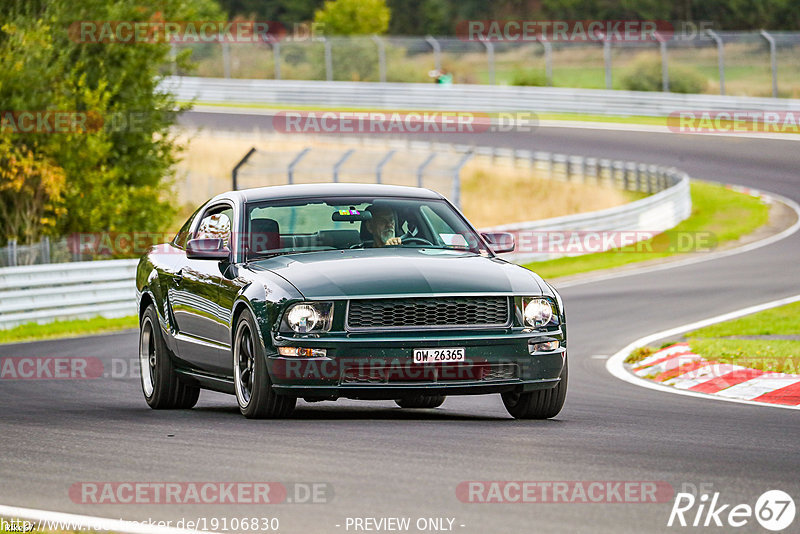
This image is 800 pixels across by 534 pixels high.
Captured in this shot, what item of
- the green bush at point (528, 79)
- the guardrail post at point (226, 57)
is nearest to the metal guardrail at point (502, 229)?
the green bush at point (528, 79)

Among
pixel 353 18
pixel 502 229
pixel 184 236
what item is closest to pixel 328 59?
pixel 353 18

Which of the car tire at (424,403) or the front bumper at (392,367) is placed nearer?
the front bumper at (392,367)

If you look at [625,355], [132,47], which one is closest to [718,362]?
[625,355]

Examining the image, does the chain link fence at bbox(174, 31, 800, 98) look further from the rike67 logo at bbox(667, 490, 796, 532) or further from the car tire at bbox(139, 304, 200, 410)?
the rike67 logo at bbox(667, 490, 796, 532)

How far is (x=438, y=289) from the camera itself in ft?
28.8

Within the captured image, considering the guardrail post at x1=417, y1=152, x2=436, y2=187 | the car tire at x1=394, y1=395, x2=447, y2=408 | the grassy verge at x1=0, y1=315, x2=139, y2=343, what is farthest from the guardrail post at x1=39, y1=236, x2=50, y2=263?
the car tire at x1=394, y1=395, x2=447, y2=408

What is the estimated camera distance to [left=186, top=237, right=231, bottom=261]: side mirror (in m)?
9.85

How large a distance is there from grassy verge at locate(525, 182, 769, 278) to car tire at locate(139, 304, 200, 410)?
1555cm

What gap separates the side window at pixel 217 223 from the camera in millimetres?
10509

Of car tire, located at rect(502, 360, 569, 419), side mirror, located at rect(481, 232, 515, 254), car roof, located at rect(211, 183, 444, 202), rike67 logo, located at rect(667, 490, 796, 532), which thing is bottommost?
car tire, located at rect(502, 360, 569, 419)

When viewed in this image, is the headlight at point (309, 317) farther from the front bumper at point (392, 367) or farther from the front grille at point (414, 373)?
the front grille at point (414, 373)

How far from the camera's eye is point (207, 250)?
9.86 metres

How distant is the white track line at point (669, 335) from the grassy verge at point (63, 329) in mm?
8554

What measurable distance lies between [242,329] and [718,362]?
5.65 m
